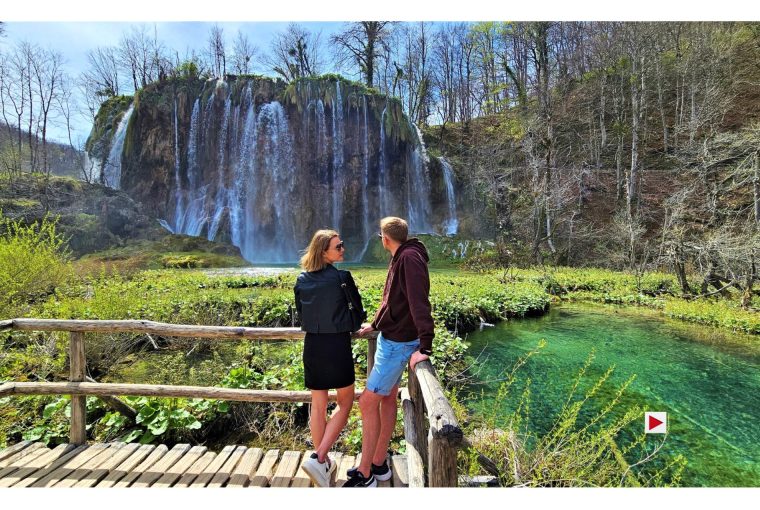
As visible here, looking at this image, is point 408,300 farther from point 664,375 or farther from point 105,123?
point 105,123

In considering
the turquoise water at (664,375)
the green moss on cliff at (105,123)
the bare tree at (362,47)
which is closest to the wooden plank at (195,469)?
the turquoise water at (664,375)

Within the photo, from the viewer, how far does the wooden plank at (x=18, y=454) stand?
2.49m

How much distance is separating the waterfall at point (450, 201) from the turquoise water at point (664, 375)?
11.4m

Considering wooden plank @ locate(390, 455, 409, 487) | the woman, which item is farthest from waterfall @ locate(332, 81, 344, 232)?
the woman

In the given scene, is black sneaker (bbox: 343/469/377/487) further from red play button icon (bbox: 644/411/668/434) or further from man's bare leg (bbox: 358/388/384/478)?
red play button icon (bbox: 644/411/668/434)

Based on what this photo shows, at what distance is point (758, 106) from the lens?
31.3ft

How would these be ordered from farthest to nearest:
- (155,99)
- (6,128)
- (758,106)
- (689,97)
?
(155,99)
(6,128)
(689,97)
(758,106)

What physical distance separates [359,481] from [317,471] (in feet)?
0.80

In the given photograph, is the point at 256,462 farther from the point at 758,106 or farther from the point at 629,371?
the point at 758,106

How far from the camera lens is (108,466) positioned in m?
2.43

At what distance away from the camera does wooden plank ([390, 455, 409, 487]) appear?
221cm

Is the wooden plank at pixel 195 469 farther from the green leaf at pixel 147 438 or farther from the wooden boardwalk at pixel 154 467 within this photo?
the green leaf at pixel 147 438

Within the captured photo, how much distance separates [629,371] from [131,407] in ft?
19.8
